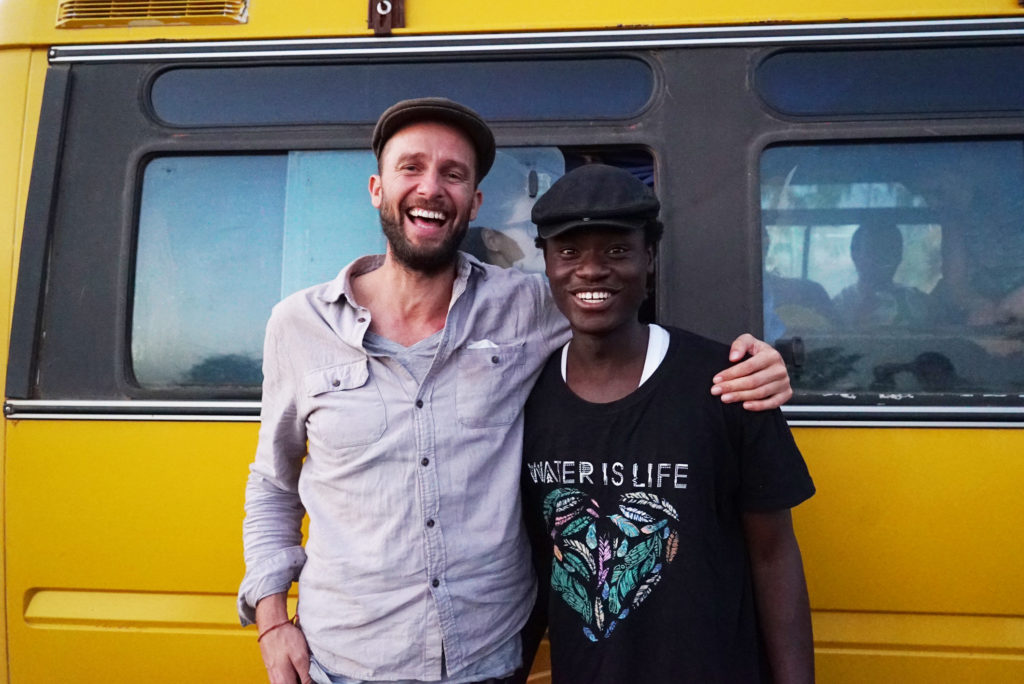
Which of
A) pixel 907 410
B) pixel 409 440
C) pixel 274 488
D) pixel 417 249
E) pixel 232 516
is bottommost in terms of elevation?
pixel 232 516

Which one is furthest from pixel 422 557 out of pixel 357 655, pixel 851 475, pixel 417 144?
pixel 851 475

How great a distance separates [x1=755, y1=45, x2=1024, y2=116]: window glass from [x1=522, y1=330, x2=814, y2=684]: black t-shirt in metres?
0.99

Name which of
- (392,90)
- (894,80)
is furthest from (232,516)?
A: (894,80)

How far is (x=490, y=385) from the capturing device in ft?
4.87

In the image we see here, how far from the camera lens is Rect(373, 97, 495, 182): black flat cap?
1568 millimetres

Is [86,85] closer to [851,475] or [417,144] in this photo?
[417,144]

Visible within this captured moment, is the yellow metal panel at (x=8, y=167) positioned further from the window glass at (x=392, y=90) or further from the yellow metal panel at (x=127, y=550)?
the window glass at (x=392, y=90)

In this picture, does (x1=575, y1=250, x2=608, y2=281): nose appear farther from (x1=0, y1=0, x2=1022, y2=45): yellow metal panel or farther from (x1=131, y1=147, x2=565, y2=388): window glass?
(x1=0, y1=0, x2=1022, y2=45): yellow metal panel

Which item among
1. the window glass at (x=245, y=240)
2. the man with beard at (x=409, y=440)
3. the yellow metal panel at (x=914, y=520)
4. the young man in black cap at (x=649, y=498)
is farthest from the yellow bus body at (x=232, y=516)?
the young man in black cap at (x=649, y=498)

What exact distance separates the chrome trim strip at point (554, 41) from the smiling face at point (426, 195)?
0.55 m

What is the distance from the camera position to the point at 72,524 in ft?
6.57

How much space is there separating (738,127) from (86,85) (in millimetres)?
2010

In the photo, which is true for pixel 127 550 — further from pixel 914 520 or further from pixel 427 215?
pixel 914 520

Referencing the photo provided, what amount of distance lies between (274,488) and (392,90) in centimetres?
121
